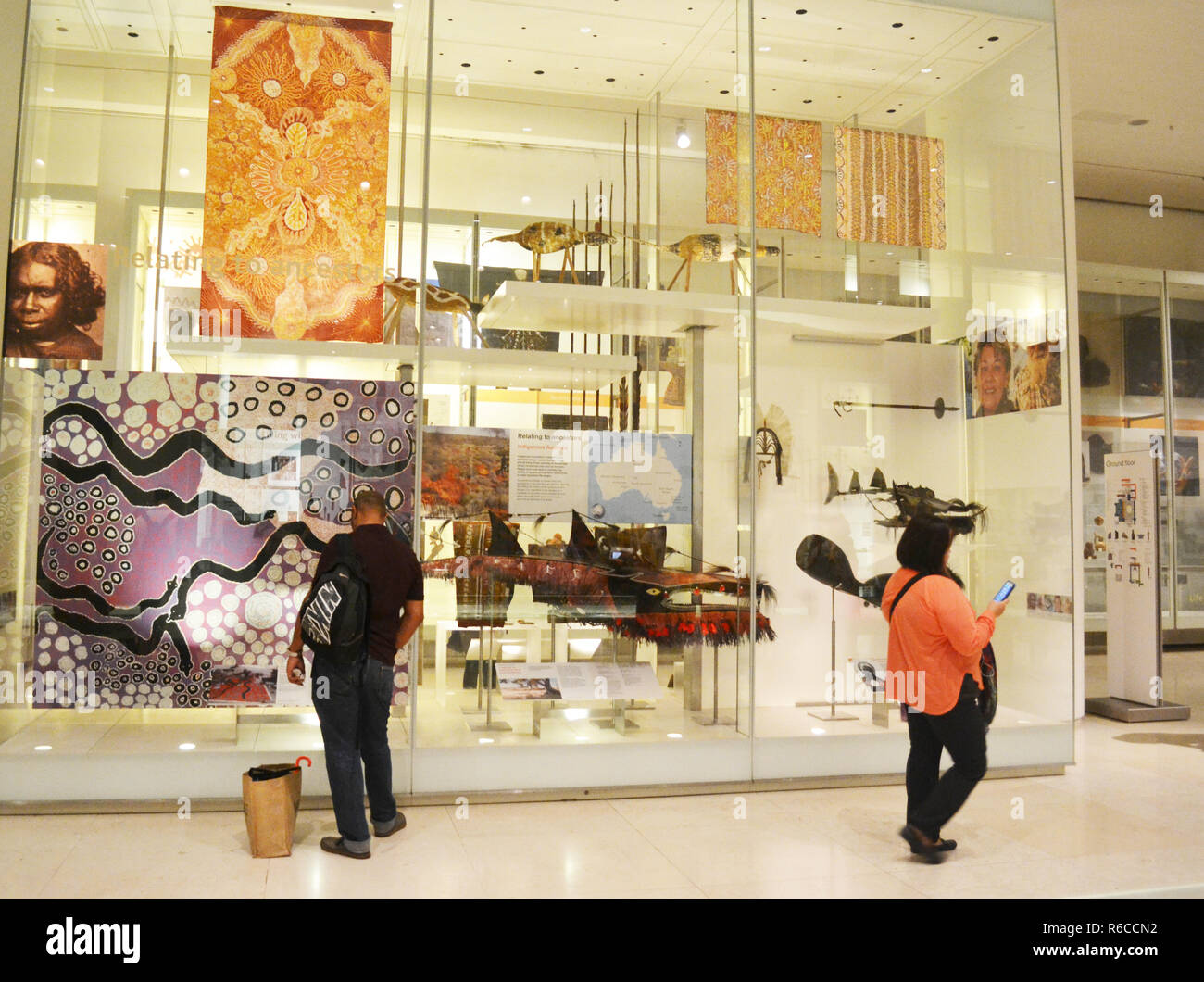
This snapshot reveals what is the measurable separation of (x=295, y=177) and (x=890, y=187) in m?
3.42

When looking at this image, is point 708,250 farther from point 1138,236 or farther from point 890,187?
point 1138,236

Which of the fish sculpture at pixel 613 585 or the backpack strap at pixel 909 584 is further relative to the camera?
the fish sculpture at pixel 613 585

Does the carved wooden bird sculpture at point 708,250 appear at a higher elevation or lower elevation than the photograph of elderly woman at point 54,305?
higher

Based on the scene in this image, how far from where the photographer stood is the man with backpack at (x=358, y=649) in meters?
4.18

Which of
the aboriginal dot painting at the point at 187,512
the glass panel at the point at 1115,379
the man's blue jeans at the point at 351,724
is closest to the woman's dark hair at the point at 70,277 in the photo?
the aboriginal dot painting at the point at 187,512

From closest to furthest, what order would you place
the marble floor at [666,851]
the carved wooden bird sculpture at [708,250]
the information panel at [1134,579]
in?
1. the marble floor at [666,851]
2. the carved wooden bird sculpture at [708,250]
3. the information panel at [1134,579]

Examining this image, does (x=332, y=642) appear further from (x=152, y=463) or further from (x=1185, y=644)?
(x=1185, y=644)

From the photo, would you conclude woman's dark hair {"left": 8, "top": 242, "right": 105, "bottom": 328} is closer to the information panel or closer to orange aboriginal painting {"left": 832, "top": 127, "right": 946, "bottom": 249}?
orange aboriginal painting {"left": 832, "top": 127, "right": 946, "bottom": 249}

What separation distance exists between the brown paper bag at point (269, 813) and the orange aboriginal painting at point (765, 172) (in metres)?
3.75

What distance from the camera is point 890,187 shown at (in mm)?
6066

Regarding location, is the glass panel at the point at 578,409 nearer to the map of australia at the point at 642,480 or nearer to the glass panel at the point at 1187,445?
the map of australia at the point at 642,480

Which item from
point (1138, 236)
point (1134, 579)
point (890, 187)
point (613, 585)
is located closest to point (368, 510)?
point (613, 585)

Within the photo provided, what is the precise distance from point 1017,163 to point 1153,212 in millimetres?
5779

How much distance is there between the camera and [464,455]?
5.29 meters
